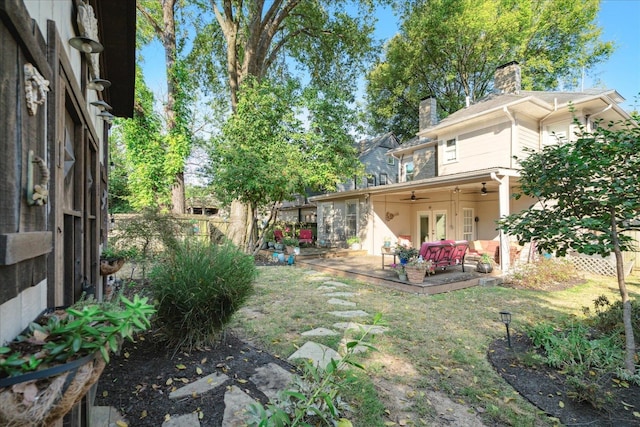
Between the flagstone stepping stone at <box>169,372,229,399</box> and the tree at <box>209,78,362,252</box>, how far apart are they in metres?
7.39

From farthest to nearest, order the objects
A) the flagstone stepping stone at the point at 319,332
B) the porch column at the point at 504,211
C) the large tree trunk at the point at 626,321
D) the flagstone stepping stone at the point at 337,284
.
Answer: the porch column at the point at 504,211
the flagstone stepping stone at the point at 337,284
the flagstone stepping stone at the point at 319,332
the large tree trunk at the point at 626,321

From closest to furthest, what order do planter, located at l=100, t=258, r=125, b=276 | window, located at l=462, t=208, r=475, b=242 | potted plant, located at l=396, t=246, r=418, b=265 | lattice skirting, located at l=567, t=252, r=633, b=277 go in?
planter, located at l=100, t=258, r=125, b=276
potted plant, located at l=396, t=246, r=418, b=265
lattice skirting, located at l=567, t=252, r=633, b=277
window, located at l=462, t=208, r=475, b=242

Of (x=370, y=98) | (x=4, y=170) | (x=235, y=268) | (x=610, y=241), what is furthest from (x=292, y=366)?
(x=370, y=98)

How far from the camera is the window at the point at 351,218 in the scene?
13977 mm

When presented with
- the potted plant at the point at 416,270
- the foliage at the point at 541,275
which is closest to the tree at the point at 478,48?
the foliage at the point at 541,275

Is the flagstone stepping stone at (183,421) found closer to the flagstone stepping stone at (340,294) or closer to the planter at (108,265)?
the planter at (108,265)

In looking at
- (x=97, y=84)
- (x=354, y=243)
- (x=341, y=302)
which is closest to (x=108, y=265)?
(x=97, y=84)

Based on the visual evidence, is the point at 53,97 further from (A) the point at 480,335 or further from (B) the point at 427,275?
(B) the point at 427,275

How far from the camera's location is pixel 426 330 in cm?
424

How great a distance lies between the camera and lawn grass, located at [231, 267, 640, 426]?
2553 mm

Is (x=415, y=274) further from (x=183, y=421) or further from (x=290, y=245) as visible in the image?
(x=290, y=245)

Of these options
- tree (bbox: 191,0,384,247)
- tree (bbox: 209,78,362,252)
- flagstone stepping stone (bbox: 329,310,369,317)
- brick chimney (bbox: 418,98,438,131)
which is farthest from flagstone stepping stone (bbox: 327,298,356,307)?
brick chimney (bbox: 418,98,438,131)

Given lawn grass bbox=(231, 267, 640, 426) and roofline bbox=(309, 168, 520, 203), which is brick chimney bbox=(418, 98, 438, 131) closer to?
roofline bbox=(309, 168, 520, 203)

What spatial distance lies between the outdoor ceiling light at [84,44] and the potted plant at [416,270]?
638 cm
